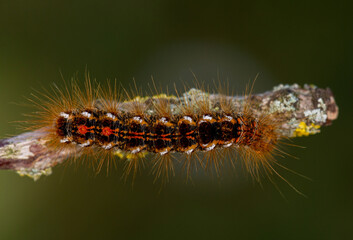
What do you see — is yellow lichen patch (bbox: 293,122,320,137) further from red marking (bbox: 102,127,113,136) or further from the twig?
red marking (bbox: 102,127,113,136)

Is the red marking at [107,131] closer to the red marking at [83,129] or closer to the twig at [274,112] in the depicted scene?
A: the red marking at [83,129]

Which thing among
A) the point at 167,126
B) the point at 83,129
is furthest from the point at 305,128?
the point at 83,129

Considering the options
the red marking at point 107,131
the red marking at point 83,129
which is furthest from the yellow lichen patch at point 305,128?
the red marking at point 83,129

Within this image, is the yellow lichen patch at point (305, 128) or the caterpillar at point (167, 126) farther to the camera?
the yellow lichen patch at point (305, 128)

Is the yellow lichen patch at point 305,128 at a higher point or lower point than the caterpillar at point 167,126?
lower

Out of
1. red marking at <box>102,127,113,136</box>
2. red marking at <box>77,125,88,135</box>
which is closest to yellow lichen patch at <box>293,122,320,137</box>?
red marking at <box>102,127,113,136</box>

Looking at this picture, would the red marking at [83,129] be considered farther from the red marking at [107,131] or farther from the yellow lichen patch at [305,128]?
the yellow lichen patch at [305,128]

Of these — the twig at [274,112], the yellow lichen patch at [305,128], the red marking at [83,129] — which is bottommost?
the yellow lichen patch at [305,128]

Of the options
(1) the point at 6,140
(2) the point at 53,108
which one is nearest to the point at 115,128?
(2) the point at 53,108
